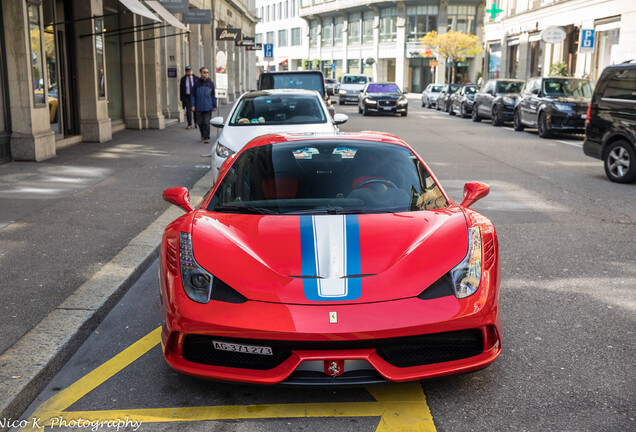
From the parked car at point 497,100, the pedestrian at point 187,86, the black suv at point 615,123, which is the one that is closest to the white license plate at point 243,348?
the black suv at point 615,123

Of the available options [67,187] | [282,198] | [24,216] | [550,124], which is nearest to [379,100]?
[550,124]

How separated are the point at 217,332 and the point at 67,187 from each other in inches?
305

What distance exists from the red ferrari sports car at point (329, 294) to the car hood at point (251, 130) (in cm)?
602

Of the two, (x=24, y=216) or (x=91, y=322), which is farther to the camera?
(x=24, y=216)

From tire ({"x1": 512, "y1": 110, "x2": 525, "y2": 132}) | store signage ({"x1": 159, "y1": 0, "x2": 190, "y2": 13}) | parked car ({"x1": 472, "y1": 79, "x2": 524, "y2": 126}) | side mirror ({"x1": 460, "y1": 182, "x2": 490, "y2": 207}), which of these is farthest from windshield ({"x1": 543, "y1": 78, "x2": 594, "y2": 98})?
side mirror ({"x1": 460, "y1": 182, "x2": 490, "y2": 207})

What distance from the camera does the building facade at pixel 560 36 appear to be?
3184 centimetres

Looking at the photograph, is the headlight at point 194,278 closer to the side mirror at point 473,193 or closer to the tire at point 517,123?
the side mirror at point 473,193

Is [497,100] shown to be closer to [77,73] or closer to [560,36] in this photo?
[560,36]

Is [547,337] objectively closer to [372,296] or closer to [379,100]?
[372,296]

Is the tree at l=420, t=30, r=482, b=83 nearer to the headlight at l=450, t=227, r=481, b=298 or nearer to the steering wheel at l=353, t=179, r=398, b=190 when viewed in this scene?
the steering wheel at l=353, t=179, r=398, b=190

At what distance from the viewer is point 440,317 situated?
132 inches

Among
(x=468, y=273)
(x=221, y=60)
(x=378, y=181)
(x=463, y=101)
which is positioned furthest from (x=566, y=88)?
(x=468, y=273)

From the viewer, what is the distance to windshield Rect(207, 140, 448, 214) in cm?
439

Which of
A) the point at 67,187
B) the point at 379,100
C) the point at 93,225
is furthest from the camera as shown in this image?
the point at 379,100
